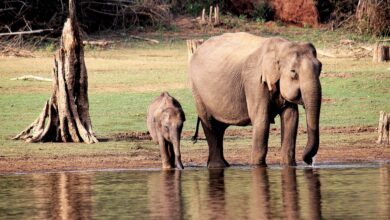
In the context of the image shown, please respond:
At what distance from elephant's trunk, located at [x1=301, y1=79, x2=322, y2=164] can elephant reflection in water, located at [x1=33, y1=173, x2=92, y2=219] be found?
291 centimetres

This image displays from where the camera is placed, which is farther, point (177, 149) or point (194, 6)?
point (194, 6)

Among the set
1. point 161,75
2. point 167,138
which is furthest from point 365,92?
→ point 167,138

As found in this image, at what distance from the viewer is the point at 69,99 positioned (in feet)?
71.8

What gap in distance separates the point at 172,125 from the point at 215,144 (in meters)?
1.20

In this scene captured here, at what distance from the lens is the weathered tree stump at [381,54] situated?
1282 inches

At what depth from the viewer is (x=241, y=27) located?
1529 inches

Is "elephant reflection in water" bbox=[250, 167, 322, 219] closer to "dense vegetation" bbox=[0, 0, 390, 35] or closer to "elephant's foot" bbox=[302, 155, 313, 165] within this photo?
"elephant's foot" bbox=[302, 155, 313, 165]

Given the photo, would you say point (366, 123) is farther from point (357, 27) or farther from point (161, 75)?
Result: point (357, 27)

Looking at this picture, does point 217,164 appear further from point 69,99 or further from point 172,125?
point 69,99

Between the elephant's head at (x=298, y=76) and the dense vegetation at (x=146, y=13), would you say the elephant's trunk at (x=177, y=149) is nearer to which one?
the elephant's head at (x=298, y=76)

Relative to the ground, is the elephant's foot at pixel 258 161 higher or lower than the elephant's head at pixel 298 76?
lower

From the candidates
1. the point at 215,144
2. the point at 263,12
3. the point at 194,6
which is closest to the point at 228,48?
the point at 215,144

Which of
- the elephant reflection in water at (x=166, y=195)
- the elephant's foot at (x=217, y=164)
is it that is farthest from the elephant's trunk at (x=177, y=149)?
the elephant's foot at (x=217, y=164)

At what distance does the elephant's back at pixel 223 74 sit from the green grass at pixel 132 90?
1.78m
